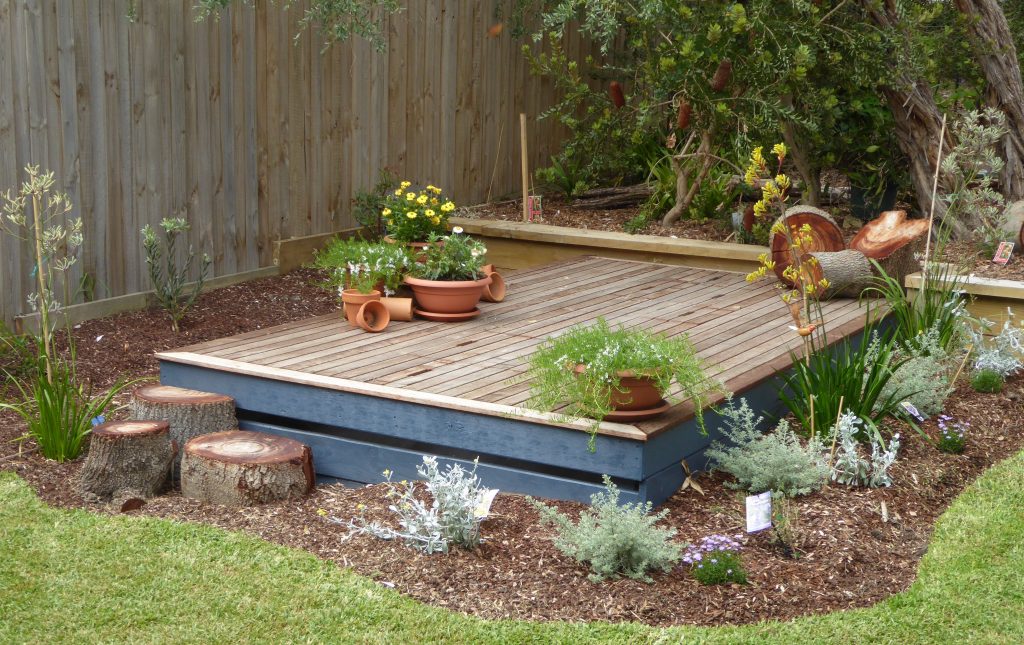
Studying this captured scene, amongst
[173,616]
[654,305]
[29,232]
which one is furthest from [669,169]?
[173,616]

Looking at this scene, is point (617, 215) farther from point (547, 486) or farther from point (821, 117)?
point (547, 486)

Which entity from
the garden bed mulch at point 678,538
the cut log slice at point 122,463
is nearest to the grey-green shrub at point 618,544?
the garden bed mulch at point 678,538

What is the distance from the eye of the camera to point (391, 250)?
5.64 m

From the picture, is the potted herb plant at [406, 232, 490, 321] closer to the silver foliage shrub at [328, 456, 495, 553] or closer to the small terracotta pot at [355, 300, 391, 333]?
the small terracotta pot at [355, 300, 391, 333]

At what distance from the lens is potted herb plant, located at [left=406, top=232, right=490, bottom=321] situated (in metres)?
5.53

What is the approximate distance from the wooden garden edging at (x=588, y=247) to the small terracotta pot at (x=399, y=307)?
2.46m

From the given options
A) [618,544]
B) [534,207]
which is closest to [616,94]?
[534,207]

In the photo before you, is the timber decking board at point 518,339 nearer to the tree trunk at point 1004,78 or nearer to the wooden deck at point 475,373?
the wooden deck at point 475,373

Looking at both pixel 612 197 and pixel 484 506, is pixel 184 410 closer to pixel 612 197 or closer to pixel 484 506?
pixel 484 506

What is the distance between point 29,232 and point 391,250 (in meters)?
1.74

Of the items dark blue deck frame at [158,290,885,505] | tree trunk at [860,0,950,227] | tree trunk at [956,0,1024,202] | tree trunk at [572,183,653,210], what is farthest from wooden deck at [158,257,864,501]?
tree trunk at [572,183,653,210]

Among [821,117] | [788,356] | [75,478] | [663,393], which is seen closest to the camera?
[663,393]

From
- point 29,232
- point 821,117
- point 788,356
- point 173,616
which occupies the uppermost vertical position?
point 821,117

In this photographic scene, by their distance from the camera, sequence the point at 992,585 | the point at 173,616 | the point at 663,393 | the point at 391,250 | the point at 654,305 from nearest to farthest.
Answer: the point at 173,616
the point at 992,585
the point at 663,393
the point at 391,250
the point at 654,305
